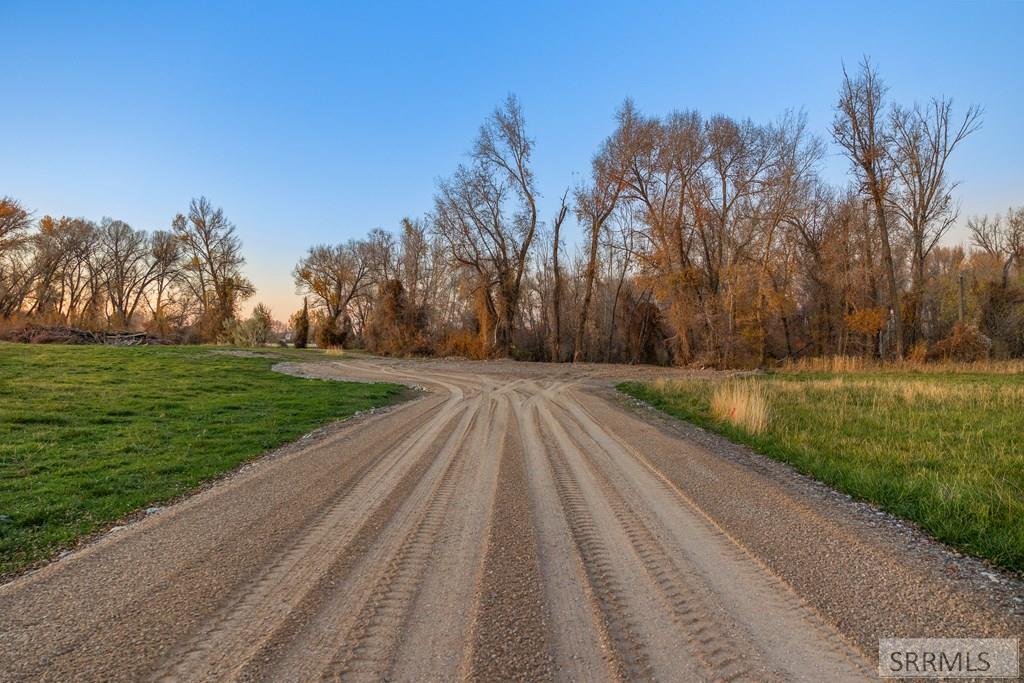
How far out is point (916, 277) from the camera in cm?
2939

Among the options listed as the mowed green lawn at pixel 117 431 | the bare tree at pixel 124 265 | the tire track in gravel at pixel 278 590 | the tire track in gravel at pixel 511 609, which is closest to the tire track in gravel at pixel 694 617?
the tire track in gravel at pixel 511 609

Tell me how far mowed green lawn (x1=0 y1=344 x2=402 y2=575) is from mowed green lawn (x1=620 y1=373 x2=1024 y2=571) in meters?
7.72

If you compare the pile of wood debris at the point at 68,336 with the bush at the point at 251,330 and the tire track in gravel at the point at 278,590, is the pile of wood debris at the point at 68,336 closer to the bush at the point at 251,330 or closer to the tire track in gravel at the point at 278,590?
the bush at the point at 251,330

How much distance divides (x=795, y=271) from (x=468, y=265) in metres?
20.6

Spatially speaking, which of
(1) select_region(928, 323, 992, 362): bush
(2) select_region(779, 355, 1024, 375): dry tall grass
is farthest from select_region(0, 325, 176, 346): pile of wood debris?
(1) select_region(928, 323, 992, 362): bush

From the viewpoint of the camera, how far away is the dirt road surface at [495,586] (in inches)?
101

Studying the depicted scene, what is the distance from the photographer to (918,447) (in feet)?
24.1

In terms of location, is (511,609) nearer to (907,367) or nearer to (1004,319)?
(907,367)

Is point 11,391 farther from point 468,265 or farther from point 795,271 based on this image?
point 795,271

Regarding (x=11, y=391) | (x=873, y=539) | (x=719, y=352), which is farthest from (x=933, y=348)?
(x=11, y=391)

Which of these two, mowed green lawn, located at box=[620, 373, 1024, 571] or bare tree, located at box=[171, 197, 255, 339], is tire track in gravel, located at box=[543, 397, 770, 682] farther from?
bare tree, located at box=[171, 197, 255, 339]

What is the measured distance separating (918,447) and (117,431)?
12.7 meters

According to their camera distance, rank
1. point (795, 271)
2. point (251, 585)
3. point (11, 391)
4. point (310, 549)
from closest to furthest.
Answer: point (251, 585)
point (310, 549)
point (11, 391)
point (795, 271)

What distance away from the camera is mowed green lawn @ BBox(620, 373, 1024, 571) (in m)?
4.58
